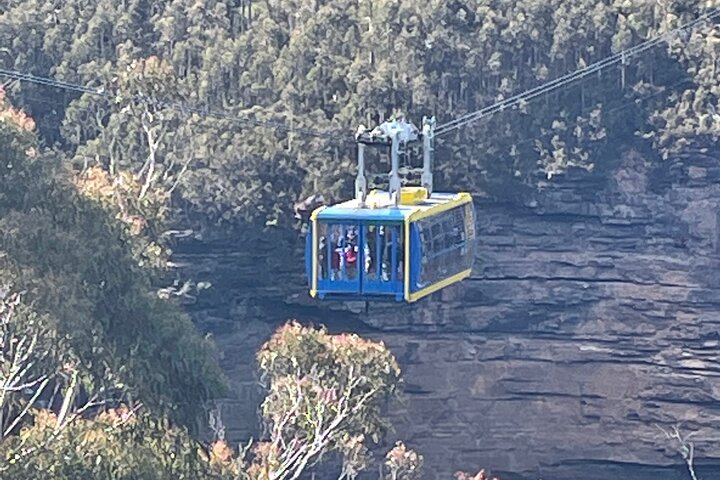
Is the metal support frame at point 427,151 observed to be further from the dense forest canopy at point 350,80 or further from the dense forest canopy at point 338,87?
the dense forest canopy at point 350,80

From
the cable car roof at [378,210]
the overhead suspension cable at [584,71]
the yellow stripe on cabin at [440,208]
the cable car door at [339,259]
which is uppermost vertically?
the overhead suspension cable at [584,71]

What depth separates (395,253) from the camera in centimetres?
1962

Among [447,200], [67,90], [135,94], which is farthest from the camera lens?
[67,90]

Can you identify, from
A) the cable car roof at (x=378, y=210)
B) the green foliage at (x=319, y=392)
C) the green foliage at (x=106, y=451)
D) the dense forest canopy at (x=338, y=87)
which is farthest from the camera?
the dense forest canopy at (x=338, y=87)

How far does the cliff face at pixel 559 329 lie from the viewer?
31141 millimetres

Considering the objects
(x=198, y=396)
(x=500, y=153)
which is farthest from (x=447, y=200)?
(x=500, y=153)

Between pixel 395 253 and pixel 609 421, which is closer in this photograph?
pixel 395 253

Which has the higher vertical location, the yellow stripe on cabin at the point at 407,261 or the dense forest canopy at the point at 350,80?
the dense forest canopy at the point at 350,80

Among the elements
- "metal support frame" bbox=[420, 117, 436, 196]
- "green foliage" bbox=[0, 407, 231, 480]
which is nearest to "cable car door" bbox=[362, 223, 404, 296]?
"metal support frame" bbox=[420, 117, 436, 196]

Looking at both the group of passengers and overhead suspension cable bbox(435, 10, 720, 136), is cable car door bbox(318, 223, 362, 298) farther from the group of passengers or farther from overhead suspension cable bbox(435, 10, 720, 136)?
overhead suspension cable bbox(435, 10, 720, 136)

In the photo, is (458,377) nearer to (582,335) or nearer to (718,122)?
(582,335)

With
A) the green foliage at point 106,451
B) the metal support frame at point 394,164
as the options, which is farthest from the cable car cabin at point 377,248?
the green foliage at point 106,451

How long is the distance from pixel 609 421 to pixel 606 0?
6580mm

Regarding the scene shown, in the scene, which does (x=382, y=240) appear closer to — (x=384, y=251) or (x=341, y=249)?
(x=384, y=251)
